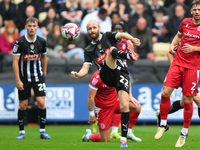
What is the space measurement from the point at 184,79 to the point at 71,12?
8.61 meters

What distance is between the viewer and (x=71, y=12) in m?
15.0

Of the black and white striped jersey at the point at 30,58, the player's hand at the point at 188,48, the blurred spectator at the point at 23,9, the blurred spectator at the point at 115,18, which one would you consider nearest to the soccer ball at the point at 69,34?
the black and white striped jersey at the point at 30,58

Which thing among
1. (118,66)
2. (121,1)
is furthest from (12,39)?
(118,66)

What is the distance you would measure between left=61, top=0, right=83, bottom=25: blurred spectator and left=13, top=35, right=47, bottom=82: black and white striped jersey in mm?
5908

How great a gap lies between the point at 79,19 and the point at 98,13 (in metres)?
1.28

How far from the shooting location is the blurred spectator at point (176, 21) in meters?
14.8

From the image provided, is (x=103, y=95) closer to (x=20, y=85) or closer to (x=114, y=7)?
(x=20, y=85)

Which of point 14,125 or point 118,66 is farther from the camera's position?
point 14,125

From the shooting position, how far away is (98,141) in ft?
26.3

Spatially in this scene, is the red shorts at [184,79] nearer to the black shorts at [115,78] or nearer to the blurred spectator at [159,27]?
the black shorts at [115,78]

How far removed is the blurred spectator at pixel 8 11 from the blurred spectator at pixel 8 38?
119 centimetres

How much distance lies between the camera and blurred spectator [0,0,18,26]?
14.7m

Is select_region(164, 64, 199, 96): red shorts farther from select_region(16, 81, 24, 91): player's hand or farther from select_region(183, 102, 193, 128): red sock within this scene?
select_region(16, 81, 24, 91): player's hand

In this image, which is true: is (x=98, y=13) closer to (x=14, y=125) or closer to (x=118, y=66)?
(x=14, y=125)
